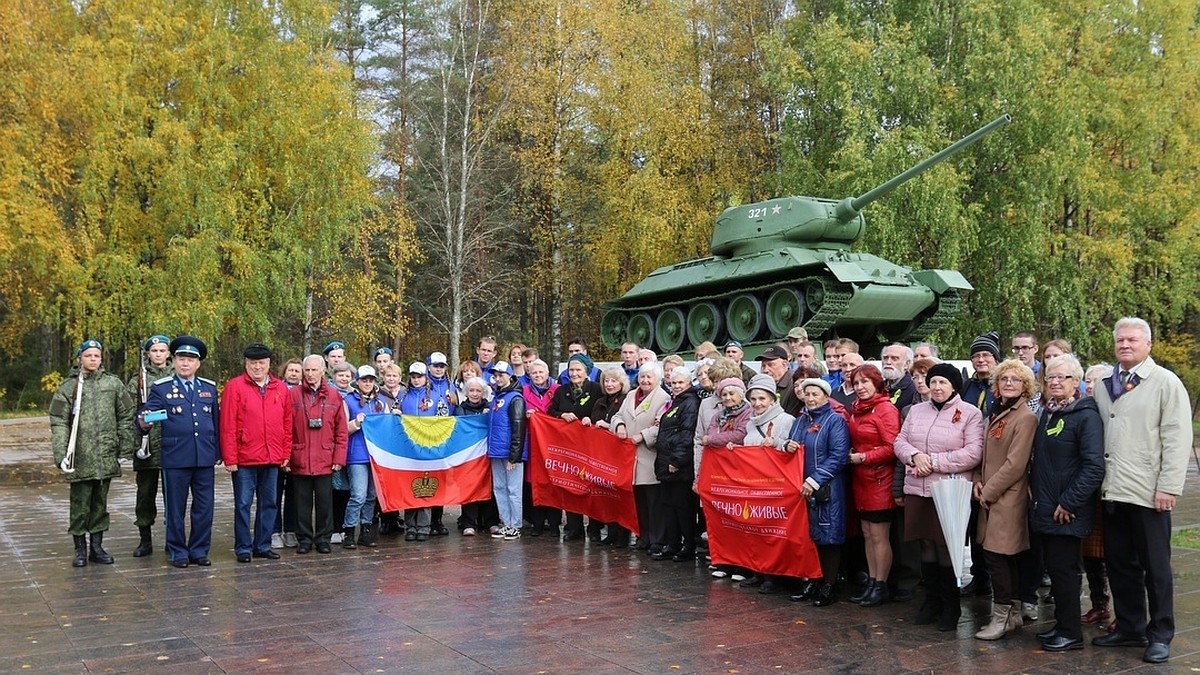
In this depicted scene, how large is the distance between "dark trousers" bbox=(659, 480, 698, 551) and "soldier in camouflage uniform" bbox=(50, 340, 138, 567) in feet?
15.8

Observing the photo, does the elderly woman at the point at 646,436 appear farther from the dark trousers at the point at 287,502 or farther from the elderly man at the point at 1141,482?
the elderly man at the point at 1141,482

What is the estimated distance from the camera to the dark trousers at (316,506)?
9570 mm

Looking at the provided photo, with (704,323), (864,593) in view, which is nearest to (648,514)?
(864,593)

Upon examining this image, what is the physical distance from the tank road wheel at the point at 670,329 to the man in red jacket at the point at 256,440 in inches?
554

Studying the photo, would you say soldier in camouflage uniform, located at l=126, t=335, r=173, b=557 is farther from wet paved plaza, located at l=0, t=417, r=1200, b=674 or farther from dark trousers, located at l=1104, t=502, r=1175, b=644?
dark trousers, located at l=1104, t=502, r=1175, b=644

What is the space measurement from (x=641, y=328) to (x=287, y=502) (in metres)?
15.0

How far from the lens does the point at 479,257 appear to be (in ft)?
115

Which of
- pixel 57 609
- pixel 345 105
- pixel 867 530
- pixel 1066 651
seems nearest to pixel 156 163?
pixel 345 105

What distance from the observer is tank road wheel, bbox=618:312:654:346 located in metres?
23.9

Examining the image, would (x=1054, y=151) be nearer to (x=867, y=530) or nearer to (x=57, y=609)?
(x=867, y=530)

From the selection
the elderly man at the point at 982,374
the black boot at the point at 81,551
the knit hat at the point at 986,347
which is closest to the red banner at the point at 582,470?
the elderly man at the point at 982,374

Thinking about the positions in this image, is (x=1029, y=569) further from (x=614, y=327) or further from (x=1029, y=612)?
(x=614, y=327)

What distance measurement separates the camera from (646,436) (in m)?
9.11

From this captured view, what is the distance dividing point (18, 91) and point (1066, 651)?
2504 cm
